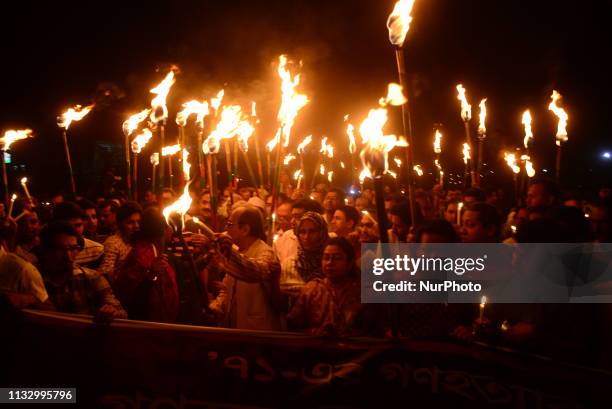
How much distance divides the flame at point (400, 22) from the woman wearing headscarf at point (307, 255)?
176cm

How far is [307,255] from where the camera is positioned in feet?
16.6

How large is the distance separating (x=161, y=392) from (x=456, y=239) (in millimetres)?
2382

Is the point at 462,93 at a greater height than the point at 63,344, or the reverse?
the point at 462,93

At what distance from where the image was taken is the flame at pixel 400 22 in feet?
14.0

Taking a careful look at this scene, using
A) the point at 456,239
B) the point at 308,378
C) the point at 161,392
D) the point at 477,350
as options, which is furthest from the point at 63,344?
the point at 456,239

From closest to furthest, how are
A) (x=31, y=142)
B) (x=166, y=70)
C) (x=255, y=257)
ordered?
(x=255, y=257)
(x=166, y=70)
(x=31, y=142)

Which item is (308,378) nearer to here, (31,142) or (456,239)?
(456,239)

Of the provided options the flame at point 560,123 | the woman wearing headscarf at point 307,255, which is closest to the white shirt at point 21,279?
the woman wearing headscarf at point 307,255

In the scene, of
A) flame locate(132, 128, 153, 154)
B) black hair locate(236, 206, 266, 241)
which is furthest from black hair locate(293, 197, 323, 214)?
flame locate(132, 128, 153, 154)

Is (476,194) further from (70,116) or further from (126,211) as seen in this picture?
(70,116)

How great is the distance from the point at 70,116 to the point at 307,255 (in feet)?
14.4

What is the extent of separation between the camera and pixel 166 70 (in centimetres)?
683

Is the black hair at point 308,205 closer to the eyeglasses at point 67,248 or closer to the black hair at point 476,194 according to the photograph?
the black hair at point 476,194

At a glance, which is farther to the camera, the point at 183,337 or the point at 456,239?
the point at 456,239
